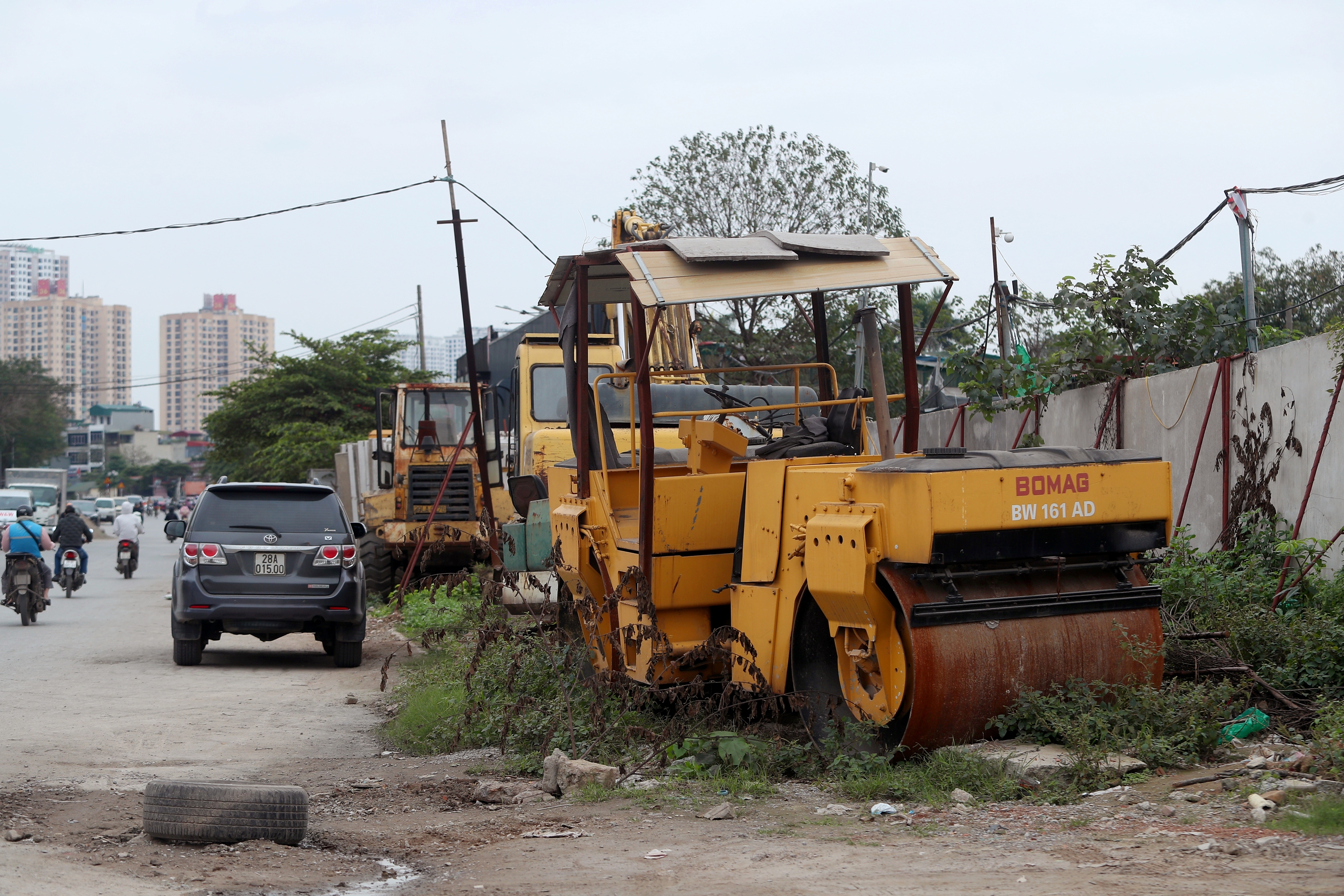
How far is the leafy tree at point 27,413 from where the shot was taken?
8769 cm

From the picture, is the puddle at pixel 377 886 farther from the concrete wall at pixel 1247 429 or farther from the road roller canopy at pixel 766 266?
the concrete wall at pixel 1247 429

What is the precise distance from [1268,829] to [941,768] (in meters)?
1.37

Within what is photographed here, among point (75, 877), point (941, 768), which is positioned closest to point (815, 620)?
point (941, 768)

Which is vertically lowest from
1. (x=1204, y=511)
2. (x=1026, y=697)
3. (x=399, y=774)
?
(x=399, y=774)

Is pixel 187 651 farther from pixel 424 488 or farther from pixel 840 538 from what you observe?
pixel 840 538

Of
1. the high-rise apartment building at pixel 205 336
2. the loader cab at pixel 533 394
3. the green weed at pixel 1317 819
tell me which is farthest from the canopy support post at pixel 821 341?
the high-rise apartment building at pixel 205 336

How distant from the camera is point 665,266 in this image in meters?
6.80

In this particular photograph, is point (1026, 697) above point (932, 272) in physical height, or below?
below

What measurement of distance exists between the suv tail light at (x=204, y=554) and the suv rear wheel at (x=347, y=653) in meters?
1.32

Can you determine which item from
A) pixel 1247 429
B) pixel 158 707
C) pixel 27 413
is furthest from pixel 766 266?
pixel 27 413

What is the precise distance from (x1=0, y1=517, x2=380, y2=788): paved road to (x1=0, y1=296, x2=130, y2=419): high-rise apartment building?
119 metres

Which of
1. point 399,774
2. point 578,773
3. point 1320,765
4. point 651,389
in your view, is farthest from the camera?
point 651,389

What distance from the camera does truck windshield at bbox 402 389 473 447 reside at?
2022 centimetres

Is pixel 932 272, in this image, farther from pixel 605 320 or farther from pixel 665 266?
pixel 605 320
